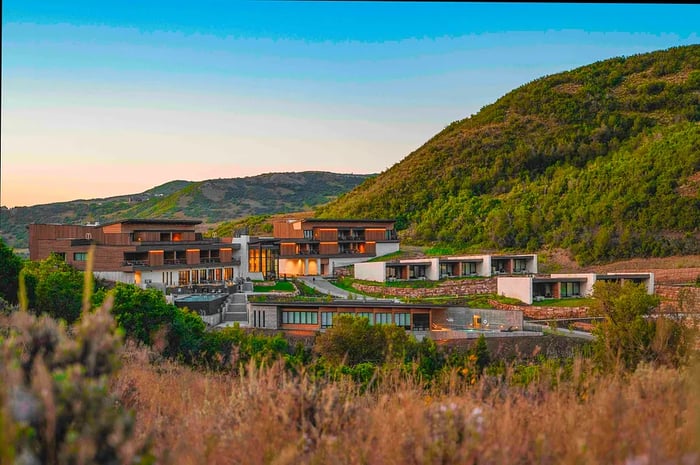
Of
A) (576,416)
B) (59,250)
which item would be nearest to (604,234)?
(59,250)

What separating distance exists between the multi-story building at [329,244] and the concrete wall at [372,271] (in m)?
5.24

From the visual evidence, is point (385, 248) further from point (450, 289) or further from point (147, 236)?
point (147, 236)

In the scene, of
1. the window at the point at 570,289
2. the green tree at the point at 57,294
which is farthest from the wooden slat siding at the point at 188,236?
the window at the point at 570,289

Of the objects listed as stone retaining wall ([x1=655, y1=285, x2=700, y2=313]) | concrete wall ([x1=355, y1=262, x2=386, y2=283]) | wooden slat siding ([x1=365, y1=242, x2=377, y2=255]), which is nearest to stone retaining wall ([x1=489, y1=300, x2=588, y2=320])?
stone retaining wall ([x1=655, y1=285, x2=700, y2=313])

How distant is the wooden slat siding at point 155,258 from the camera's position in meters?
→ 35.6

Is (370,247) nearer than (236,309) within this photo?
No

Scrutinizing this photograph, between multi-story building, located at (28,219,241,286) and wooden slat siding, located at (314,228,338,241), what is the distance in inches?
325

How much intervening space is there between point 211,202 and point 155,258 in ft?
307

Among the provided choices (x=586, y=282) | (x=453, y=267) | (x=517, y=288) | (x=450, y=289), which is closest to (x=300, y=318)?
(x=450, y=289)

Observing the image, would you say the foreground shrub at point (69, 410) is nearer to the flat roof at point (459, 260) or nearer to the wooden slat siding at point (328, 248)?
the flat roof at point (459, 260)

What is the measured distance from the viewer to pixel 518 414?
3.75m

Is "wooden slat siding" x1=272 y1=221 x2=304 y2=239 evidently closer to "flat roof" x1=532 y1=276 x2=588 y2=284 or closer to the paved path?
the paved path

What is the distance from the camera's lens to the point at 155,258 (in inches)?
1412

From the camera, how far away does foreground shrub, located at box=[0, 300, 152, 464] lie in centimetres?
200
